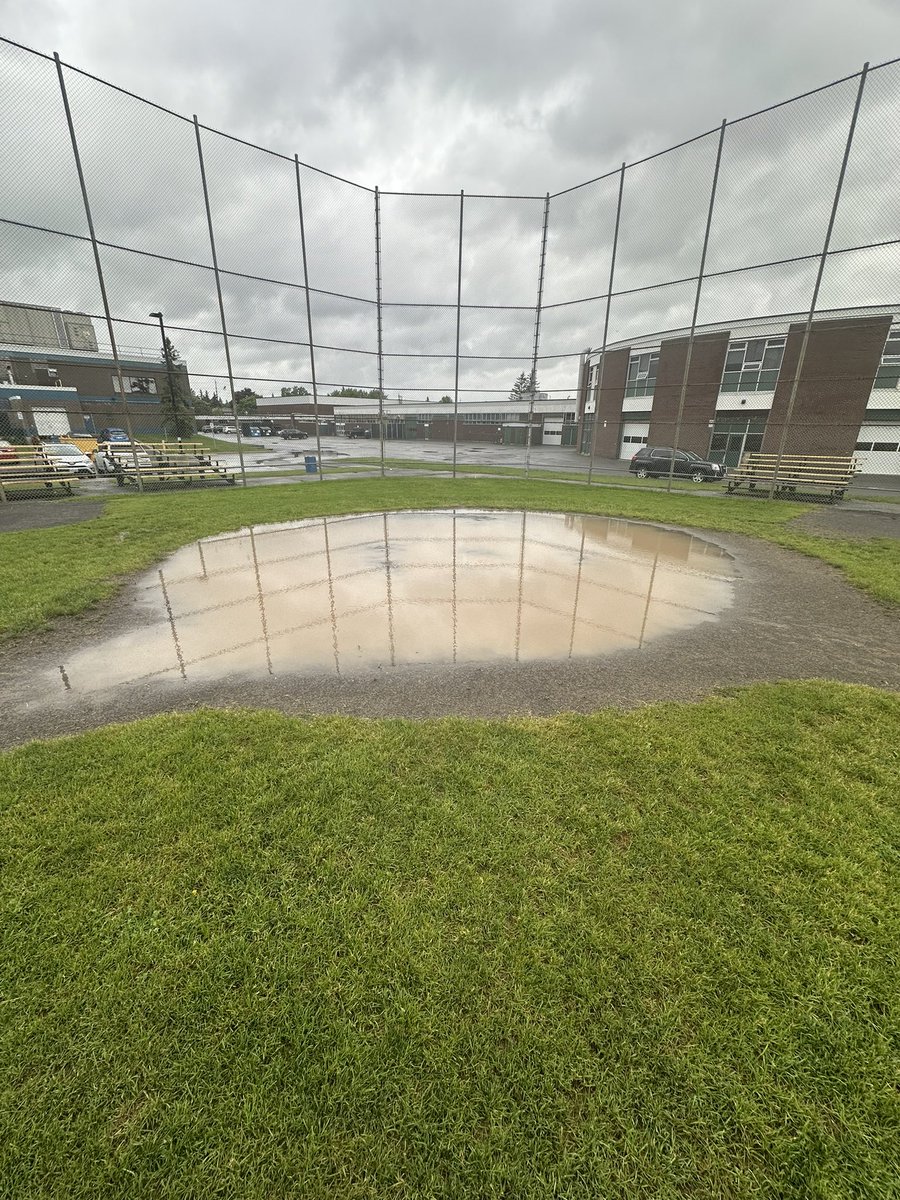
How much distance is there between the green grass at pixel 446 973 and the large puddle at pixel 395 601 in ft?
4.59

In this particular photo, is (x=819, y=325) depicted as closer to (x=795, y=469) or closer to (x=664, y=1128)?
(x=795, y=469)

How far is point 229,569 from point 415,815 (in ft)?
17.0

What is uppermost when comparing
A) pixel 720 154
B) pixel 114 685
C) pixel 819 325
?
pixel 720 154

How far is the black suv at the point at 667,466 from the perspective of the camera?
2106cm

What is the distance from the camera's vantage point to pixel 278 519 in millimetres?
9961

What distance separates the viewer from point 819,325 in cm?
2067

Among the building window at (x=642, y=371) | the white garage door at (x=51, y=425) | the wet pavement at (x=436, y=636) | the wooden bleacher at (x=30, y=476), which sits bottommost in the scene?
the wet pavement at (x=436, y=636)

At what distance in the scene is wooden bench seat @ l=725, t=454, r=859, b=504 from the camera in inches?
569

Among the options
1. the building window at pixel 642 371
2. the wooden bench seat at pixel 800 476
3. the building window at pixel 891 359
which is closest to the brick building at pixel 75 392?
the wooden bench seat at pixel 800 476

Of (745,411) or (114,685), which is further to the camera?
(745,411)

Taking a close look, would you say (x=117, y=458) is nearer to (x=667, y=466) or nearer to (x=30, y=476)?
(x=30, y=476)

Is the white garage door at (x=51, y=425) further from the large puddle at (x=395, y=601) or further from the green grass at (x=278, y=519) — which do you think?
the large puddle at (x=395, y=601)

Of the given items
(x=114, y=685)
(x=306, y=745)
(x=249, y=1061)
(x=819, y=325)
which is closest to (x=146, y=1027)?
(x=249, y=1061)

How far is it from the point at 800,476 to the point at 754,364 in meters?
14.3
